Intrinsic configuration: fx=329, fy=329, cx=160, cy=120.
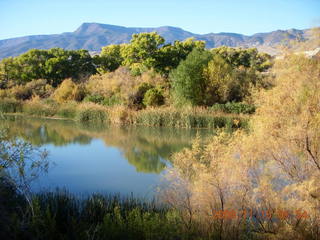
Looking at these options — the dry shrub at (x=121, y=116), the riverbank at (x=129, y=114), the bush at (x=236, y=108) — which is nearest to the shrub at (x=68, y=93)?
the riverbank at (x=129, y=114)

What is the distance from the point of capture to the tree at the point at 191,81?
2391 centimetres

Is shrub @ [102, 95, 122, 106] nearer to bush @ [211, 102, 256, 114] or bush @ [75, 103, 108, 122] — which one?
bush @ [75, 103, 108, 122]

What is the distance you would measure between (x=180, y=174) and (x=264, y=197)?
154 centimetres

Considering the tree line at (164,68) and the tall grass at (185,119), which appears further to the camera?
the tree line at (164,68)

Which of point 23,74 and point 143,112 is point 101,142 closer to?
point 143,112

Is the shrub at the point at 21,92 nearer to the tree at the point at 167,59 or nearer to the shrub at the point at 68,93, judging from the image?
the shrub at the point at 68,93

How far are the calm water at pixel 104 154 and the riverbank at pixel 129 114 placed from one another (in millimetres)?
1276

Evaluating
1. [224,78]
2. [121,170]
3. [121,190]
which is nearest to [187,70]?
[224,78]

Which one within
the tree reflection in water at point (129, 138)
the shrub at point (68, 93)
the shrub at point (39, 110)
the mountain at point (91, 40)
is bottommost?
the tree reflection in water at point (129, 138)

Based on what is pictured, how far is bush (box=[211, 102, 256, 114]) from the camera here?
2163cm

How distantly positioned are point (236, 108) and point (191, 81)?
413 centimetres

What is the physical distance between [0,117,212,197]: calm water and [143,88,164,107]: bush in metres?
4.68

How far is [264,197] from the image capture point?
18.8 ft

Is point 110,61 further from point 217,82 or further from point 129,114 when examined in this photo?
point 129,114
